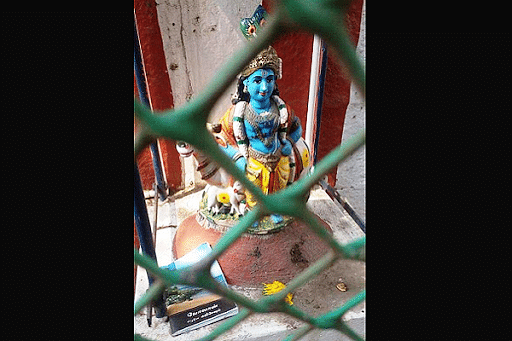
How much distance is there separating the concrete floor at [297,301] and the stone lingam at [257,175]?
4 cm

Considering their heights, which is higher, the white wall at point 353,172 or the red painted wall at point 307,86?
the red painted wall at point 307,86

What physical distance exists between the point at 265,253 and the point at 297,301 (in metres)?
0.12

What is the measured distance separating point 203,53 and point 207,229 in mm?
430

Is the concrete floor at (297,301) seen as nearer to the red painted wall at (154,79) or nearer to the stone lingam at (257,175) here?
the stone lingam at (257,175)

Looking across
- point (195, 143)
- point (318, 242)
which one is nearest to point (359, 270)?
point (318, 242)

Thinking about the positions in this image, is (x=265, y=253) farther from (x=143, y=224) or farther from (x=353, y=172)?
(x=353, y=172)

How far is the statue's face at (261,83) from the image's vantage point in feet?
2.76

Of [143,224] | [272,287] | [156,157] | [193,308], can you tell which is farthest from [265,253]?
[156,157]

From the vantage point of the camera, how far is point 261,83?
85cm

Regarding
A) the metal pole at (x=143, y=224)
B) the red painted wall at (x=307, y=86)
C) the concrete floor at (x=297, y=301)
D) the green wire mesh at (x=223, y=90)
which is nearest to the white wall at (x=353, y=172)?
the red painted wall at (x=307, y=86)

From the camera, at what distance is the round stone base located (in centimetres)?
88

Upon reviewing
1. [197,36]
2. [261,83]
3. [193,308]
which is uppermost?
[197,36]

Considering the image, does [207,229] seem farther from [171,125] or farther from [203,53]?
[171,125]

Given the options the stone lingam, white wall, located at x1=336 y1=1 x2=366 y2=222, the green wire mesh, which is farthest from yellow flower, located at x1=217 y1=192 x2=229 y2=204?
the green wire mesh
